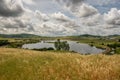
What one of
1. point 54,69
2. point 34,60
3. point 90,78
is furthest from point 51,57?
point 90,78

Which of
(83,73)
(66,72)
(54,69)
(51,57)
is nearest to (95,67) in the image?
(83,73)

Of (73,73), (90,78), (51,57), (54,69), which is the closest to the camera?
(90,78)

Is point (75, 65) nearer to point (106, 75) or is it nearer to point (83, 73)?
point (83, 73)

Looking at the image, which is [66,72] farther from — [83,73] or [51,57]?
[51,57]

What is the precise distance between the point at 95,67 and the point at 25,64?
19.1ft

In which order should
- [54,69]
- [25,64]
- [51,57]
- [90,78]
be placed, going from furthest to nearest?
[51,57] → [25,64] → [54,69] → [90,78]

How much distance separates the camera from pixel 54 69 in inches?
577

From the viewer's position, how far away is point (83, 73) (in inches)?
527

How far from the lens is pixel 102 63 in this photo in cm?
1502

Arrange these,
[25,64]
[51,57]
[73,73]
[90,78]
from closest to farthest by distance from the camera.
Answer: [90,78]
[73,73]
[25,64]
[51,57]

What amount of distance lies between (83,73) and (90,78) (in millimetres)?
844

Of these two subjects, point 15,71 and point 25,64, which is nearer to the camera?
point 15,71

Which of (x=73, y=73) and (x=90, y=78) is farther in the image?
(x=73, y=73)

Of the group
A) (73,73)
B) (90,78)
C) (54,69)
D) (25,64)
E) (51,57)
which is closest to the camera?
(90,78)
